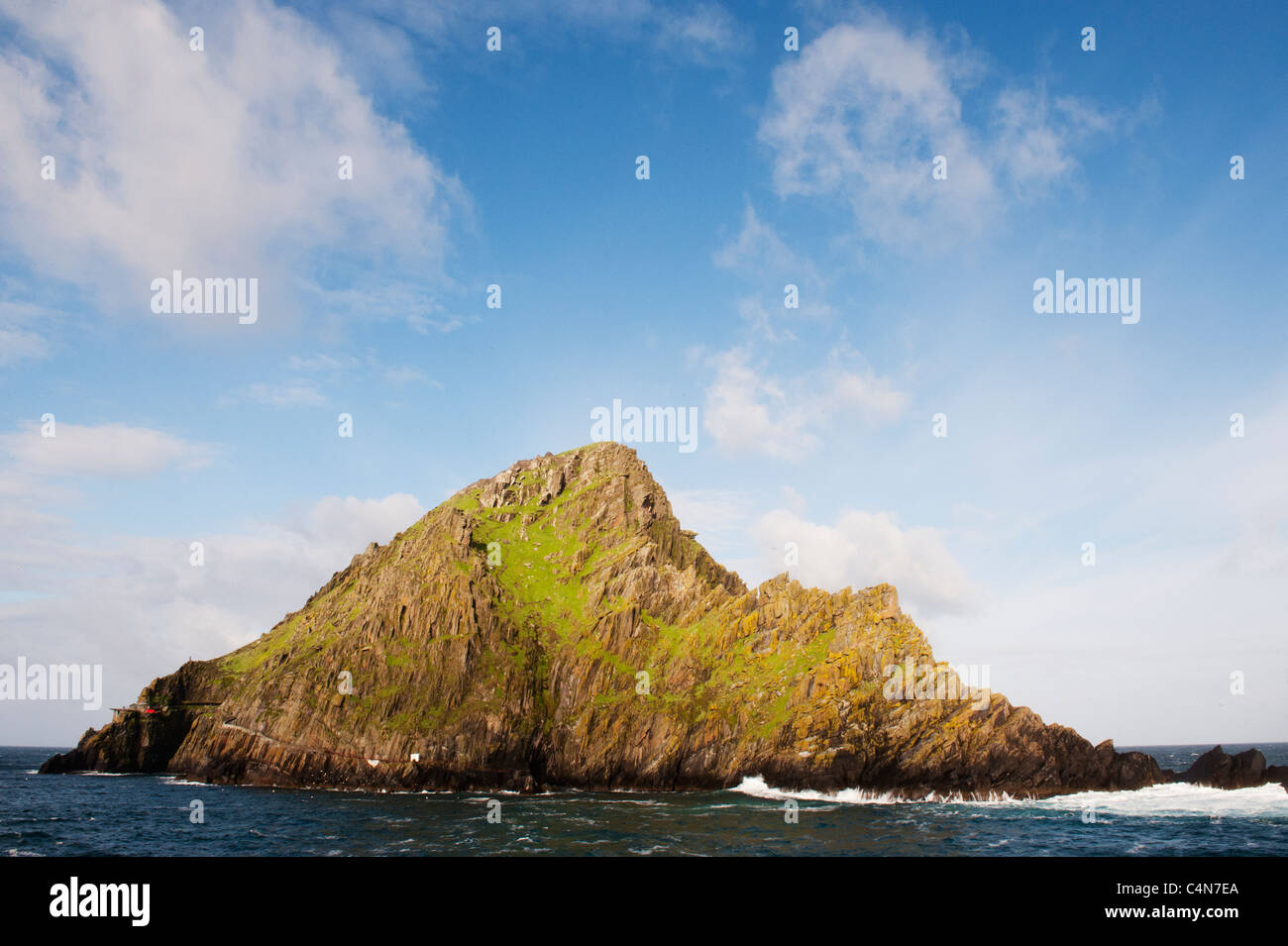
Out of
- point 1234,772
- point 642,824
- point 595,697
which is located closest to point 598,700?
point 595,697

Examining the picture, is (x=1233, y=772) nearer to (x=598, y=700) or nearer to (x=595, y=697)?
(x=598, y=700)

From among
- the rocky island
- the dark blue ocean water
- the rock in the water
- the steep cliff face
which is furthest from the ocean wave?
the rock in the water

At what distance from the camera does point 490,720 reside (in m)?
107

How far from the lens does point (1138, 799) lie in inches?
3423

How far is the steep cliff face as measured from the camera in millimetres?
95250

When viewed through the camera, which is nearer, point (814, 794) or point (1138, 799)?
point (1138, 799)

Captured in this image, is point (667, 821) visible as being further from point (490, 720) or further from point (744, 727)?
point (490, 720)

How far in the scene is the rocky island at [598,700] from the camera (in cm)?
9519

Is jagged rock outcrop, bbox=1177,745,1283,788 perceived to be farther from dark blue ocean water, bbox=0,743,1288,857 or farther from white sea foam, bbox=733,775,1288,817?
dark blue ocean water, bbox=0,743,1288,857

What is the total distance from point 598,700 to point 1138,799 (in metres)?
74.2

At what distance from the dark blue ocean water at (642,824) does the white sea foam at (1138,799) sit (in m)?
0.26

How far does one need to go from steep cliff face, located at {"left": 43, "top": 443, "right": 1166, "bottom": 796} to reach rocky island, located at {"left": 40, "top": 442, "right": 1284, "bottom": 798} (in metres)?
0.29
